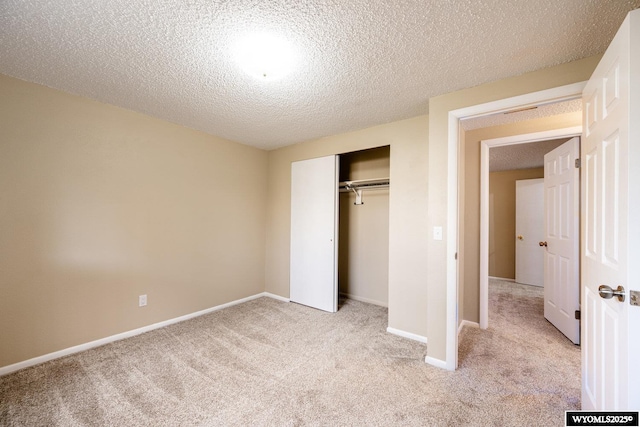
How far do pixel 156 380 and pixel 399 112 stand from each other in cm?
316

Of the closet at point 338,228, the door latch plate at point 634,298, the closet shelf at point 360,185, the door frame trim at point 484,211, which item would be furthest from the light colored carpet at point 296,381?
the closet shelf at point 360,185

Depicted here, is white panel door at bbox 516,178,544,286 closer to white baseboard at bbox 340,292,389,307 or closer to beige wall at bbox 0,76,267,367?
white baseboard at bbox 340,292,389,307

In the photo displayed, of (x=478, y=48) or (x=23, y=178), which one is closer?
(x=478, y=48)

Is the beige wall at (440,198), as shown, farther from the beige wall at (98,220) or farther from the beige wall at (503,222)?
the beige wall at (503,222)

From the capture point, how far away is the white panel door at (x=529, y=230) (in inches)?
181

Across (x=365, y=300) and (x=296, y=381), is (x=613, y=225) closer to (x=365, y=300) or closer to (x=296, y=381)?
(x=296, y=381)

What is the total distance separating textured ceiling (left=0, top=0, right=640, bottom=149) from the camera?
1.28 metres

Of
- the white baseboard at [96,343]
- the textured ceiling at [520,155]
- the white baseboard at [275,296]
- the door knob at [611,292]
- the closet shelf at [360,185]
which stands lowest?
the white baseboard at [275,296]

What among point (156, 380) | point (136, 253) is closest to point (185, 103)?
point (136, 253)

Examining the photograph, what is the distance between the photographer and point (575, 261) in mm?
2604

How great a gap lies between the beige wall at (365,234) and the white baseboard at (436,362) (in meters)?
1.36

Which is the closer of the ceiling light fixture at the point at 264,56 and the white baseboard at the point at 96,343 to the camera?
the ceiling light fixture at the point at 264,56

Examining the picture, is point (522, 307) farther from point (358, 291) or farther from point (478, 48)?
point (478, 48)

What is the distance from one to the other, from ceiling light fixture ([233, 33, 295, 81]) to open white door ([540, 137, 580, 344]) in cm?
306
